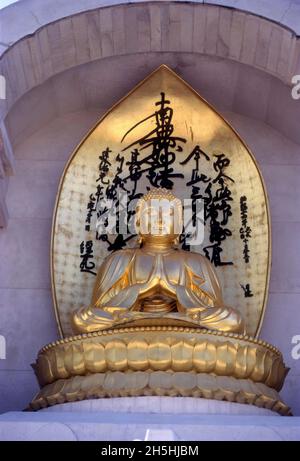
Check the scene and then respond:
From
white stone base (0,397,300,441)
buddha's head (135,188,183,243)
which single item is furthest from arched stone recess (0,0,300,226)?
white stone base (0,397,300,441)

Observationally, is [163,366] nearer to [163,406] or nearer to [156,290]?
[163,406]

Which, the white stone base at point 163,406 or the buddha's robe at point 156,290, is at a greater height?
the buddha's robe at point 156,290

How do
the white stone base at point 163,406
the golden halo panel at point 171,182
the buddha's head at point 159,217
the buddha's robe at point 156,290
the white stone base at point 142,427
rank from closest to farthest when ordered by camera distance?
the white stone base at point 142,427 < the white stone base at point 163,406 < the buddha's robe at point 156,290 < the buddha's head at point 159,217 < the golden halo panel at point 171,182

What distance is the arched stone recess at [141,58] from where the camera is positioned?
440cm

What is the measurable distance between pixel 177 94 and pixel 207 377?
196 cm

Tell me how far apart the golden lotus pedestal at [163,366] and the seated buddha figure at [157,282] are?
0.82ft

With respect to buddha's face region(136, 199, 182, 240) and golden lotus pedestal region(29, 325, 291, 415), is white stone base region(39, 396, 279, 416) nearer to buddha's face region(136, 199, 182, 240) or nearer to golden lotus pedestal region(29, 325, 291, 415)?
golden lotus pedestal region(29, 325, 291, 415)

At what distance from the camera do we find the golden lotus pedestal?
333 centimetres

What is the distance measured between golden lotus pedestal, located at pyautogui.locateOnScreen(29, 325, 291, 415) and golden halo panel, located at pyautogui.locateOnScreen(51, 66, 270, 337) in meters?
0.82

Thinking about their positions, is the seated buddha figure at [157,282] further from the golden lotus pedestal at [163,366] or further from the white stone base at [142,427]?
the white stone base at [142,427]

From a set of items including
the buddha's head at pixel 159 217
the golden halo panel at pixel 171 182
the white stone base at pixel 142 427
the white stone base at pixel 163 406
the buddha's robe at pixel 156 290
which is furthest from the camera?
the golden halo panel at pixel 171 182

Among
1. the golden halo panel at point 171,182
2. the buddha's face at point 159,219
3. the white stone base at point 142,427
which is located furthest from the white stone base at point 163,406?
the buddha's face at point 159,219

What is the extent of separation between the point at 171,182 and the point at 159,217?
482 millimetres
